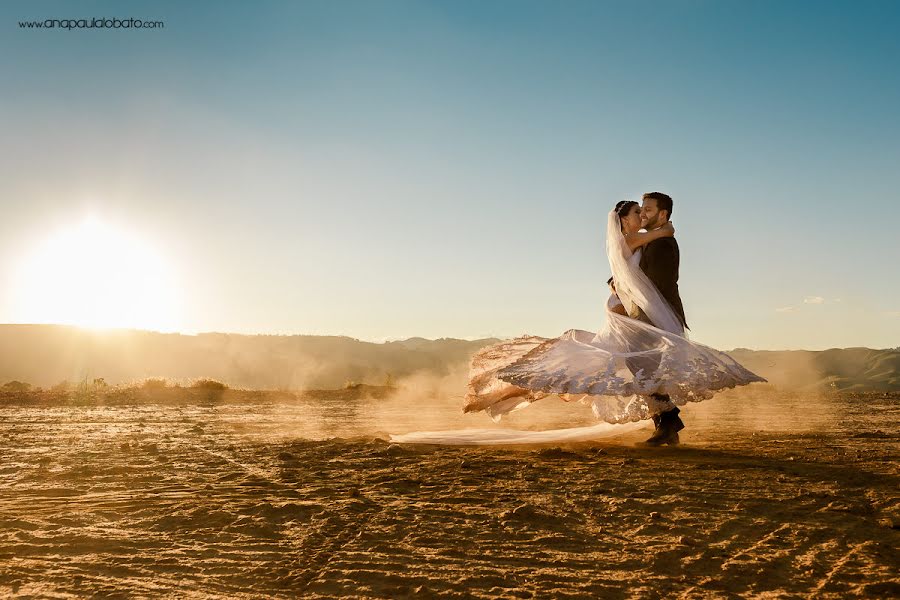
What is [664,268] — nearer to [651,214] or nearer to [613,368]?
[651,214]

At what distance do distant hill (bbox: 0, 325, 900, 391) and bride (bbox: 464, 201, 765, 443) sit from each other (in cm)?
5009

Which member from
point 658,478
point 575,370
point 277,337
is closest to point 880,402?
point 575,370

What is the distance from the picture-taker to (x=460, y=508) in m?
4.49

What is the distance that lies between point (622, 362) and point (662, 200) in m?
1.93

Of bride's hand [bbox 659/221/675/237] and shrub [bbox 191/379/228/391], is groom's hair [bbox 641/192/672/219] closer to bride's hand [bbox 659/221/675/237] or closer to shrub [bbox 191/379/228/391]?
bride's hand [bbox 659/221/675/237]

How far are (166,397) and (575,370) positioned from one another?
12.2 meters

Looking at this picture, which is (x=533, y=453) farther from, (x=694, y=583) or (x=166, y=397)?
(x=166, y=397)

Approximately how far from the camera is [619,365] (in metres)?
7.04

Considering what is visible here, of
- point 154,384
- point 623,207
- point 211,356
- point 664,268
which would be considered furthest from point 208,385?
point 211,356

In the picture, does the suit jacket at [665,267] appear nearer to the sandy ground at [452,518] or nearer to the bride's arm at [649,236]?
the bride's arm at [649,236]

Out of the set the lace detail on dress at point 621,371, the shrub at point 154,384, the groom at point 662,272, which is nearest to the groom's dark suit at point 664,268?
the groom at point 662,272

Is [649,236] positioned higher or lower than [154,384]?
higher

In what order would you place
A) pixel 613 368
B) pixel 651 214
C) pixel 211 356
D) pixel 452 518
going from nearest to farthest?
pixel 452 518 < pixel 613 368 < pixel 651 214 < pixel 211 356

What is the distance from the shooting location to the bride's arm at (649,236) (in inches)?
296
